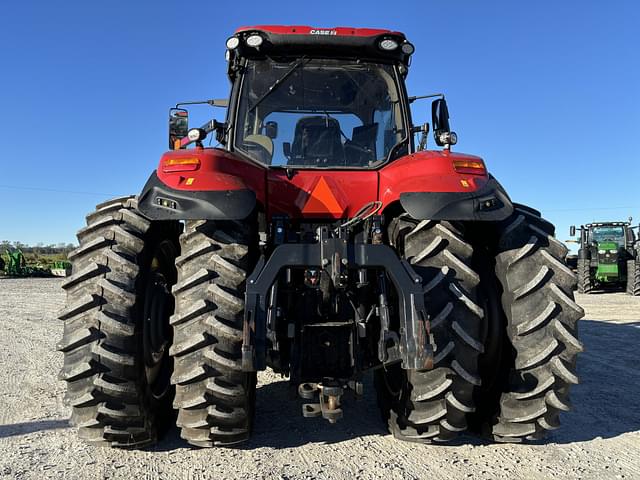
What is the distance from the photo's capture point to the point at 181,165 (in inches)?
117

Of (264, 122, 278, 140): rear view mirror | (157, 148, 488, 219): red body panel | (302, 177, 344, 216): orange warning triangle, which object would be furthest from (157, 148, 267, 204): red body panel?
(264, 122, 278, 140): rear view mirror

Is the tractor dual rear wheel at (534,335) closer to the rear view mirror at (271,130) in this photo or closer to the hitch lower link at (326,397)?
the hitch lower link at (326,397)

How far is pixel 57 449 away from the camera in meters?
3.16

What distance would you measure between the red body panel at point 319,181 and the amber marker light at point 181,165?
2 centimetres

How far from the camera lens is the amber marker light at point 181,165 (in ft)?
9.69

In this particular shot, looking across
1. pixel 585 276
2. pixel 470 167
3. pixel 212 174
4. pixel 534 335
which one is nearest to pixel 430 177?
pixel 470 167

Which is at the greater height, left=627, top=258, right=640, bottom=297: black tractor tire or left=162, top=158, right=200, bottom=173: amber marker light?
left=162, top=158, right=200, bottom=173: amber marker light

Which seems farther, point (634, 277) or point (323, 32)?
point (634, 277)

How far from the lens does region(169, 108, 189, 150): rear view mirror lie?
A: 401cm

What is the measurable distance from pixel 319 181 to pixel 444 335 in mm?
1256

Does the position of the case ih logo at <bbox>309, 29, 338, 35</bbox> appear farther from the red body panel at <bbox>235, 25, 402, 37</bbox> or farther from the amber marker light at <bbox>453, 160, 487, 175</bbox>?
the amber marker light at <bbox>453, 160, 487, 175</bbox>

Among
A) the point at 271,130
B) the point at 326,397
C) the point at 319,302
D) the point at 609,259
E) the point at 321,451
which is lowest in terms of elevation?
the point at 609,259

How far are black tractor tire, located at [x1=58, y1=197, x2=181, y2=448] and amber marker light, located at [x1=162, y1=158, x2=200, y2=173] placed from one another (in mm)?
433

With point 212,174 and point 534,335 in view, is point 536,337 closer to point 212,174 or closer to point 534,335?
point 534,335
